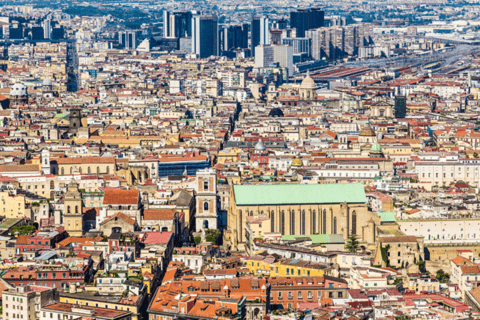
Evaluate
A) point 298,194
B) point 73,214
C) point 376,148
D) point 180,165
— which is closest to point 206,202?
point 298,194

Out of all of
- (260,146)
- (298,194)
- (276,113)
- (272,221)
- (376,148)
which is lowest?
(276,113)

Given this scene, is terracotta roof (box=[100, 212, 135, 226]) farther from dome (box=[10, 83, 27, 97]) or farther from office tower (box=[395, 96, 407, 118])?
dome (box=[10, 83, 27, 97])

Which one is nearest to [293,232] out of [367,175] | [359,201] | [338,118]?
[359,201]

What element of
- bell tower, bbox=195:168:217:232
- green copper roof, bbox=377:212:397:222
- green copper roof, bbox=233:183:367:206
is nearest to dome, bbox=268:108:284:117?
bell tower, bbox=195:168:217:232

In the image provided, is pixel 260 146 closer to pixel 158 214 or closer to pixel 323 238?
pixel 158 214

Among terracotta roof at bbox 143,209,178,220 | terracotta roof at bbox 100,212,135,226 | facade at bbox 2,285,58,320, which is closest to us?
facade at bbox 2,285,58,320
